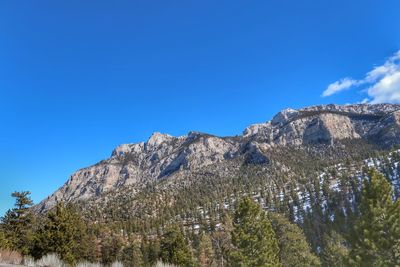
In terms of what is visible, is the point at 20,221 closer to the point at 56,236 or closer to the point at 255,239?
the point at 56,236

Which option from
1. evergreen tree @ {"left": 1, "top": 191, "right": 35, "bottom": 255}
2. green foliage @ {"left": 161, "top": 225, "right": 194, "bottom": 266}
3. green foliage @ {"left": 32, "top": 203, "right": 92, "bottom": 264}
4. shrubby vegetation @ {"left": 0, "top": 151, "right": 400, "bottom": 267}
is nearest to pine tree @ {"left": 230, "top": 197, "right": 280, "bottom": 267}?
shrubby vegetation @ {"left": 0, "top": 151, "right": 400, "bottom": 267}

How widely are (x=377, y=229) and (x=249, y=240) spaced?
18.9 metres

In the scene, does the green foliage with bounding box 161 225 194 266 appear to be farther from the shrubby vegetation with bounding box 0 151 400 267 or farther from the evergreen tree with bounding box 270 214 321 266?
the evergreen tree with bounding box 270 214 321 266

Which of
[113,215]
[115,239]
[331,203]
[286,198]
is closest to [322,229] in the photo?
[331,203]

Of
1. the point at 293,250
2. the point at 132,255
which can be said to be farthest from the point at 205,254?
the point at 293,250

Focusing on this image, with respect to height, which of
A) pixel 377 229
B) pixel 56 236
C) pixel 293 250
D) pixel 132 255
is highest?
pixel 56 236

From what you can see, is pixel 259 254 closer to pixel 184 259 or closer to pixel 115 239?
pixel 184 259

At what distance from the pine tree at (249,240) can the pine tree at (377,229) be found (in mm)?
15824

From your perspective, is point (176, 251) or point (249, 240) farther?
point (176, 251)

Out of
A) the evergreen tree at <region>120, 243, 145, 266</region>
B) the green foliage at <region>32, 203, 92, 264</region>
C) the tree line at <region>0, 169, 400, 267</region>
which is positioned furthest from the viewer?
the evergreen tree at <region>120, 243, 145, 266</region>

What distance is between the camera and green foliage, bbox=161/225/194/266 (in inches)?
2520

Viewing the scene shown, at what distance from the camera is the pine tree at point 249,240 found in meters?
45.9

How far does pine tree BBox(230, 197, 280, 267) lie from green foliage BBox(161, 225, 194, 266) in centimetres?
1811

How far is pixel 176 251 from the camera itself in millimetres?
65625
